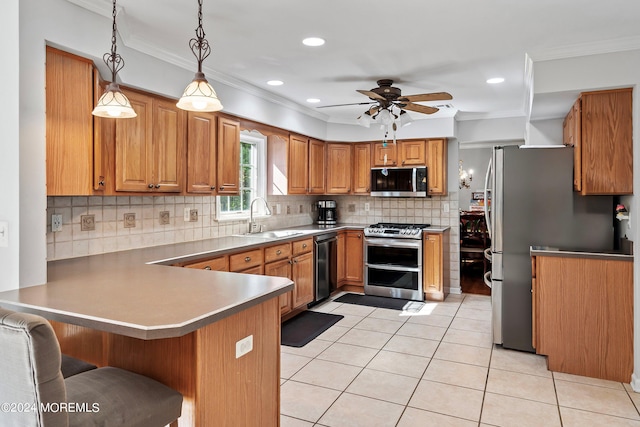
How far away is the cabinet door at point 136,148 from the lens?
2914 millimetres

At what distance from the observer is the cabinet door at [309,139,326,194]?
18.9ft

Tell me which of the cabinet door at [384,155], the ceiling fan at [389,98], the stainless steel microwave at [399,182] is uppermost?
the ceiling fan at [389,98]

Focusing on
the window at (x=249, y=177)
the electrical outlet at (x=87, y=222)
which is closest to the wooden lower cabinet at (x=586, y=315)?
the window at (x=249, y=177)

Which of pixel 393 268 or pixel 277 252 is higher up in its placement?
pixel 277 252

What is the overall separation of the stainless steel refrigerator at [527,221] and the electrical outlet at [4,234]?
3401 millimetres

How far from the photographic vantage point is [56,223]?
2.83 meters

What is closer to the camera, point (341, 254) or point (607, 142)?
point (607, 142)

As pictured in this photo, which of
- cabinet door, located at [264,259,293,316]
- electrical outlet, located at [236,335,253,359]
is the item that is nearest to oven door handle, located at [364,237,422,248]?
cabinet door, located at [264,259,293,316]

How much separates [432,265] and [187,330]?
4.41 metres

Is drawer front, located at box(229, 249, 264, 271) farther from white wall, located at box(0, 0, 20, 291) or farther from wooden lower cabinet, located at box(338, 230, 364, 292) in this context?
wooden lower cabinet, located at box(338, 230, 364, 292)

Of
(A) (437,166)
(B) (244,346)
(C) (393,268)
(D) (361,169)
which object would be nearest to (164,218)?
(B) (244,346)

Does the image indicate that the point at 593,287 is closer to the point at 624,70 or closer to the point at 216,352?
the point at 624,70

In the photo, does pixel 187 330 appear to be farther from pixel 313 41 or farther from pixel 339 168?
pixel 339 168

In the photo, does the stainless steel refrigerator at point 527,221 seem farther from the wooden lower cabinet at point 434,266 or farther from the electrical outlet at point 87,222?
the electrical outlet at point 87,222
